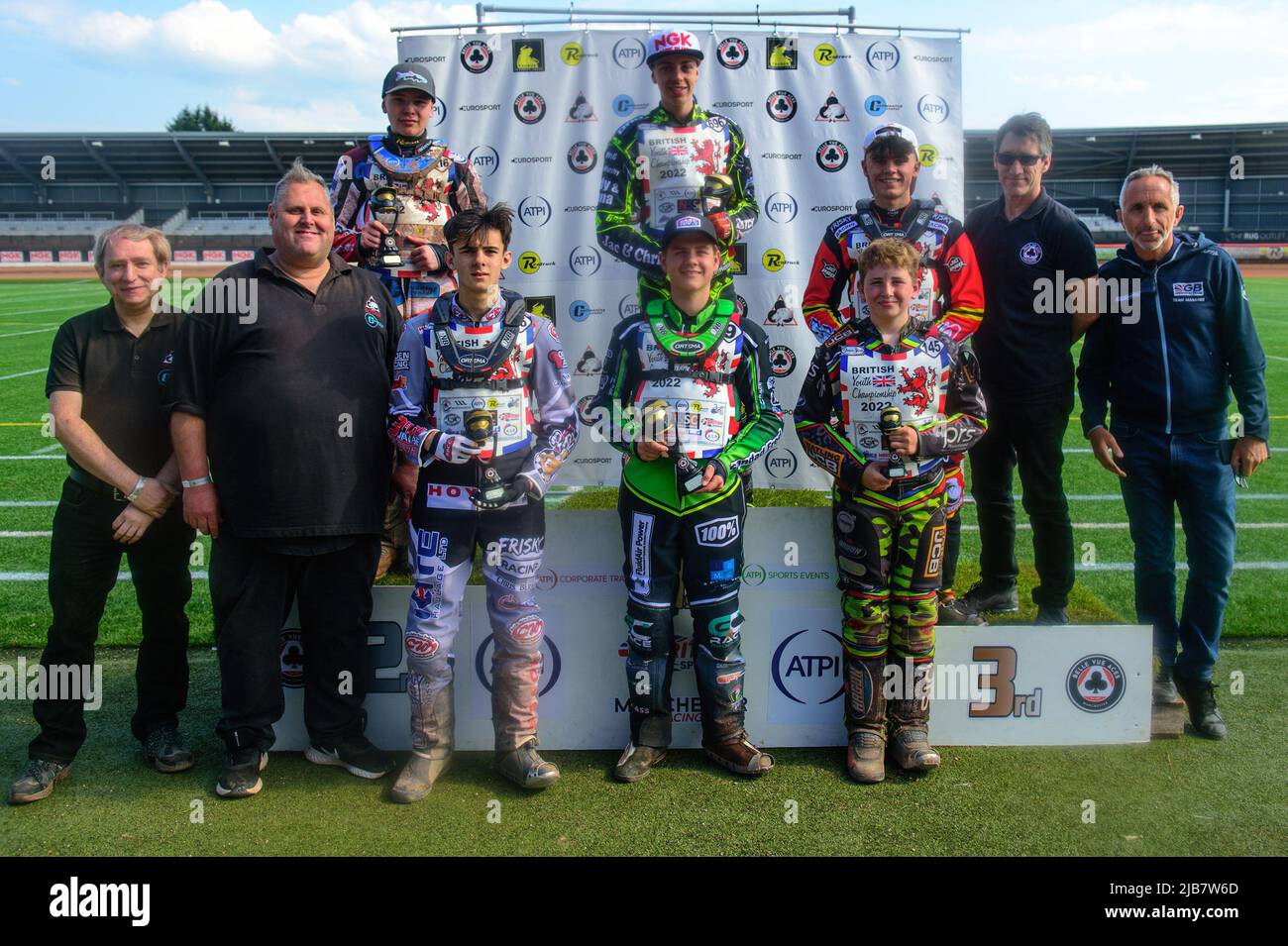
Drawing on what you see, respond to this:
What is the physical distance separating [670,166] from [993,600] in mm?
2682

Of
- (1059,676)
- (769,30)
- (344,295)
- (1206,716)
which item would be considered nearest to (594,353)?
(769,30)

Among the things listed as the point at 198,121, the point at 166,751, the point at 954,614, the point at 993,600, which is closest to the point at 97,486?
the point at 166,751

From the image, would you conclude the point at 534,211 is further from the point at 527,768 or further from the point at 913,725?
the point at 913,725

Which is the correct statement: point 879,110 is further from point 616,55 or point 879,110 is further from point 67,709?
point 67,709

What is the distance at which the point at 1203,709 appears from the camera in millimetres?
4105

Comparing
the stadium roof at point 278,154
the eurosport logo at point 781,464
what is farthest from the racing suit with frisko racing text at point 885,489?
the stadium roof at point 278,154

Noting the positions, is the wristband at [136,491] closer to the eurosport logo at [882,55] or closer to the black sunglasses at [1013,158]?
the black sunglasses at [1013,158]

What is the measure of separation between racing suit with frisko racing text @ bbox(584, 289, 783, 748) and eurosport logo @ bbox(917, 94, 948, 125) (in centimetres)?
350

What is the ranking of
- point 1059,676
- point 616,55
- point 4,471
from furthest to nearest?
1. point 4,471
2. point 616,55
3. point 1059,676

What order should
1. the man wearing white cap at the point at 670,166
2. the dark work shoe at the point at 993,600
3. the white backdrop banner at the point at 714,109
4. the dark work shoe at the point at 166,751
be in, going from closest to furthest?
the dark work shoe at the point at 166,751 → the man wearing white cap at the point at 670,166 → the dark work shoe at the point at 993,600 → the white backdrop banner at the point at 714,109

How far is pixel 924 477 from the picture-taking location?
12.2ft

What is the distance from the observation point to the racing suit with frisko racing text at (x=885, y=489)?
3.70m

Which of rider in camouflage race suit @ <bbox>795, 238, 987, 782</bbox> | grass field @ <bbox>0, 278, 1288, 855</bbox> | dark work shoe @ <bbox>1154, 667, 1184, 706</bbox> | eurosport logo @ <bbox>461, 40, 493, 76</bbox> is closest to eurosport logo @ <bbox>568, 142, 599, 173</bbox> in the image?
eurosport logo @ <bbox>461, 40, 493, 76</bbox>

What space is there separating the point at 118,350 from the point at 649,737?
2.49 meters
